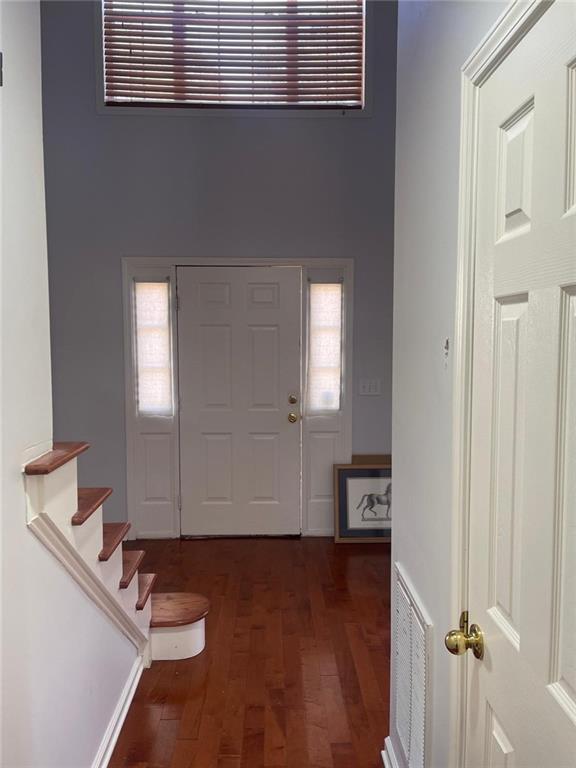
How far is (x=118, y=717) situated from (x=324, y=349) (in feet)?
8.74

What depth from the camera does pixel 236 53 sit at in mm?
3828

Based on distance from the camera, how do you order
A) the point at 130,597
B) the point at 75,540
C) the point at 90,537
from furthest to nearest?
1. the point at 130,597
2. the point at 90,537
3. the point at 75,540

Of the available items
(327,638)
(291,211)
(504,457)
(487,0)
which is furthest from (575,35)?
(291,211)

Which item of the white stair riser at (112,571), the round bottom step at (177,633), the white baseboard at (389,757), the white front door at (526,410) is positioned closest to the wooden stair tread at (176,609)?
the round bottom step at (177,633)

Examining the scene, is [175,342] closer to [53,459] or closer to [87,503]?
[87,503]

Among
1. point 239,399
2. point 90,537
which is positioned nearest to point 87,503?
point 90,537

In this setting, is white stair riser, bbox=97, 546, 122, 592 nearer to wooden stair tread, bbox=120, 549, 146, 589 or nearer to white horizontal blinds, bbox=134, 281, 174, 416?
wooden stair tread, bbox=120, 549, 146, 589

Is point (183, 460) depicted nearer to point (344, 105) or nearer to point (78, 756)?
point (78, 756)

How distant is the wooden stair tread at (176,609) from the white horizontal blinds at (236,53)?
329 centimetres

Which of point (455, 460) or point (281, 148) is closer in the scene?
point (455, 460)

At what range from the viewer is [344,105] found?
3.88 meters

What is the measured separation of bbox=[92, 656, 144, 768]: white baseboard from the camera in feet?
6.15

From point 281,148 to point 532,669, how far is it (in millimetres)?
3756

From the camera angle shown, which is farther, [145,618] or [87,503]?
[145,618]
